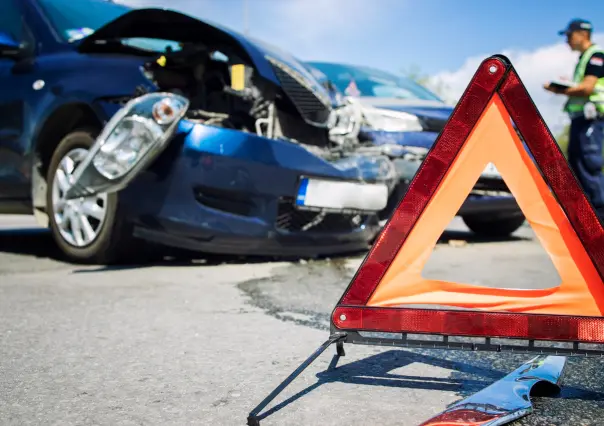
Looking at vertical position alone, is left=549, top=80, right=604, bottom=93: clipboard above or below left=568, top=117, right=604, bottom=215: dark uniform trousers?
above

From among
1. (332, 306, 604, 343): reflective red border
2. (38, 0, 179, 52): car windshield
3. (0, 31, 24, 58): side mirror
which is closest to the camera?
(332, 306, 604, 343): reflective red border

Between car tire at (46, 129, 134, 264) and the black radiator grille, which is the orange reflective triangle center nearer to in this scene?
car tire at (46, 129, 134, 264)

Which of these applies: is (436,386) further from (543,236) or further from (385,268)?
(543,236)

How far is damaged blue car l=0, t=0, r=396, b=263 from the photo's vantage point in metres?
4.26

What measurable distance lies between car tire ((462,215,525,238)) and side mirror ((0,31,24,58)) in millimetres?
4158

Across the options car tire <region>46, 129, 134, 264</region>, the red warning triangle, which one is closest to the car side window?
car tire <region>46, 129, 134, 264</region>

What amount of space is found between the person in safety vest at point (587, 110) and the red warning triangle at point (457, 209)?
13.6ft

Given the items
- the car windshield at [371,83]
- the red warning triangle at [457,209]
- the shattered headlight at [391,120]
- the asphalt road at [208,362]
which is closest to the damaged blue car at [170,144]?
the asphalt road at [208,362]

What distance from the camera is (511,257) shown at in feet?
18.0

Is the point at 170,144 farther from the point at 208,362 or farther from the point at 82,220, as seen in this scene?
the point at 208,362

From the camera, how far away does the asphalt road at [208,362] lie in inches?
78.5

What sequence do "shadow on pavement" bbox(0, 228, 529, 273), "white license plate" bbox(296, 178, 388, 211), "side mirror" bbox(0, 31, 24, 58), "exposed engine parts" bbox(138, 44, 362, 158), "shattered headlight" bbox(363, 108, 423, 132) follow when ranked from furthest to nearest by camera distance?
"shattered headlight" bbox(363, 108, 423, 132)
"side mirror" bbox(0, 31, 24, 58)
"shadow on pavement" bbox(0, 228, 529, 273)
"exposed engine parts" bbox(138, 44, 362, 158)
"white license plate" bbox(296, 178, 388, 211)

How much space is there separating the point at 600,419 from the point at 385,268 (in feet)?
2.20

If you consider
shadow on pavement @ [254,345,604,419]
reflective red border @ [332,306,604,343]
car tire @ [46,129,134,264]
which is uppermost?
reflective red border @ [332,306,604,343]
